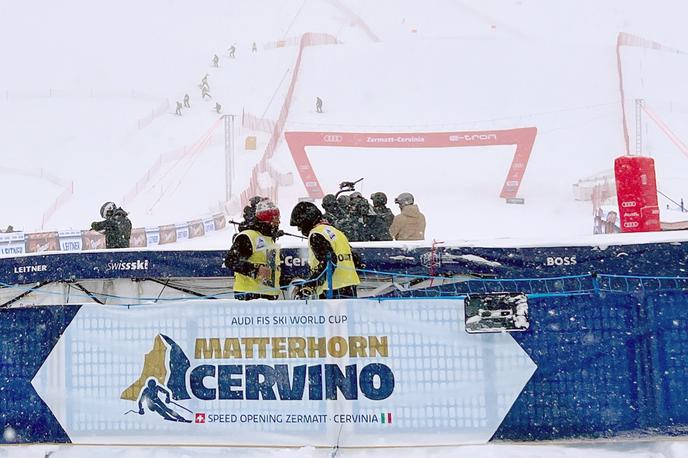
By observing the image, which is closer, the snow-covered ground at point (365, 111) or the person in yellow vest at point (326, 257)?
the person in yellow vest at point (326, 257)

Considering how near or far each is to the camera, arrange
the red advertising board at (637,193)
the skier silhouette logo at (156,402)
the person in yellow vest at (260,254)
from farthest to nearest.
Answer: the red advertising board at (637,193)
the person in yellow vest at (260,254)
the skier silhouette logo at (156,402)

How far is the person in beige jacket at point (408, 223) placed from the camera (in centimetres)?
824

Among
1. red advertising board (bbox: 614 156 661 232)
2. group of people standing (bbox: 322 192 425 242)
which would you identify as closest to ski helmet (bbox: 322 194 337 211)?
group of people standing (bbox: 322 192 425 242)

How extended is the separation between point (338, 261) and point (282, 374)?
2.93ft

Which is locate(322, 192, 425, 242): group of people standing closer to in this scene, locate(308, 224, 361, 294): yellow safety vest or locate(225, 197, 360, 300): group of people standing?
locate(225, 197, 360, 300): group of people standing

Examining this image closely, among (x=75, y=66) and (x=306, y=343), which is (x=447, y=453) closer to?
(x=306, y=343)

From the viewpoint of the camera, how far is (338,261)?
5129 millimetres

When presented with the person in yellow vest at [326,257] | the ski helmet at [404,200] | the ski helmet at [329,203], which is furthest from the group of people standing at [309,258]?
the ski helmet at [404,200]

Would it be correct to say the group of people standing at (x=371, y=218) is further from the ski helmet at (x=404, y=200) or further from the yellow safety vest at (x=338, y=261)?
the yellow safety vest at (x=338, y=261)

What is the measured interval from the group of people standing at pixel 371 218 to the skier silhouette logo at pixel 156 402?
3.04m

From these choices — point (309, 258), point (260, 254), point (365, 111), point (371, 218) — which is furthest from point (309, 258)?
point (365, 111)

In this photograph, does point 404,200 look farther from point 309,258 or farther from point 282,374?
point 282,374

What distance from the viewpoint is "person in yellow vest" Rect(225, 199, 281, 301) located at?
5.54 metres

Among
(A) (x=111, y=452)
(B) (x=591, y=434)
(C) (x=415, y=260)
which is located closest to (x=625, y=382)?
(B) (x=591, y=434)
